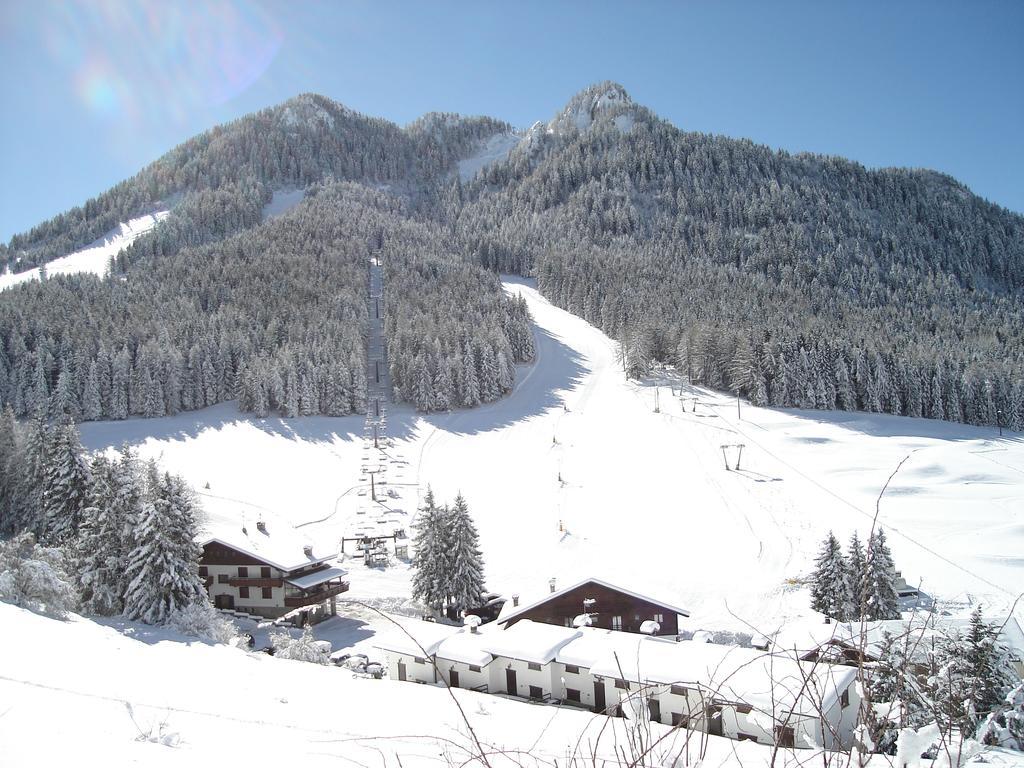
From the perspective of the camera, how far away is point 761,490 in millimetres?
47219

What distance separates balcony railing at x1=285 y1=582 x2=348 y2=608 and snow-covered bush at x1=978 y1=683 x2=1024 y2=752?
27.7 metres

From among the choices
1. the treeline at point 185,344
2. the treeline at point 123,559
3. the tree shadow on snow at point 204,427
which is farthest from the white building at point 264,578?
the treeline at point 185,344

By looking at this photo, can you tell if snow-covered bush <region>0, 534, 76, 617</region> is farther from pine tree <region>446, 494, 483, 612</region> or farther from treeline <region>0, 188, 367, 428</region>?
treeline <region>0, 188, 367, 428</region>

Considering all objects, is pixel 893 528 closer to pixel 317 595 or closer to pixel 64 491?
pixel 317 595

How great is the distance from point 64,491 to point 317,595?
11794 millimetres

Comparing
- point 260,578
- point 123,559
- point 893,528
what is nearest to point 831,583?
point 893,528

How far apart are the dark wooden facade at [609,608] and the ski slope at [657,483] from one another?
4.66m

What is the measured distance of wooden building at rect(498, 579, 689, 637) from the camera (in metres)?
25.0

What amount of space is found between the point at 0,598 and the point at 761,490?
4239 cm

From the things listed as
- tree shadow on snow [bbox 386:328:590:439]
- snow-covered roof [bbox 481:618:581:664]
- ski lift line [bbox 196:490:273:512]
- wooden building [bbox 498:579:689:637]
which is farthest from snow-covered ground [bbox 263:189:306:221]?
snow-covered roof [bbox 481:618:581:664]

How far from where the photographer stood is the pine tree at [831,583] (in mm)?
26422

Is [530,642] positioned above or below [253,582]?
above

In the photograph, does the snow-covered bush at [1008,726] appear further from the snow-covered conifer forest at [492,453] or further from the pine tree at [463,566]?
the pine tree at [463,566]

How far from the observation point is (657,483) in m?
49.7
